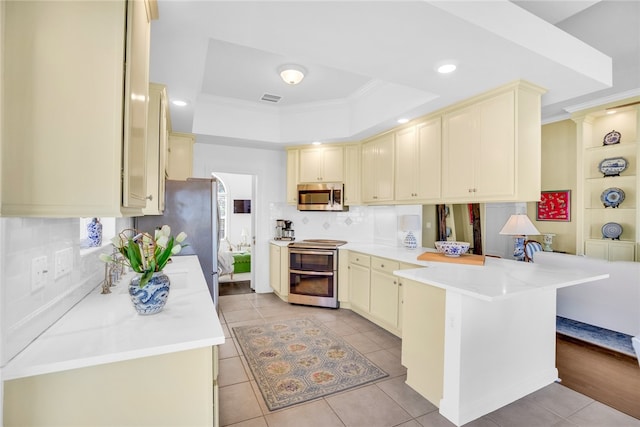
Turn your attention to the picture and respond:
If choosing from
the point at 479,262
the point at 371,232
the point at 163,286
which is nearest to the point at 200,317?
the point at 163,286

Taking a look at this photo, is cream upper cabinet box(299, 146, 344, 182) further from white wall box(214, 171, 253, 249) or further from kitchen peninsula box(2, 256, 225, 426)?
kitchen peninsula box(2, 256, 225, 426)

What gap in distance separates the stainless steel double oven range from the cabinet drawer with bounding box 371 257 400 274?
719 millimetres

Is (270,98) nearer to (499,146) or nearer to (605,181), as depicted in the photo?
(499,146)

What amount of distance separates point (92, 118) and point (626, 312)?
14.9 feet

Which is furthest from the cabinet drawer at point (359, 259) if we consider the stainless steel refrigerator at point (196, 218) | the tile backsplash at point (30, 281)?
the tile backsplash at point (30, 281)

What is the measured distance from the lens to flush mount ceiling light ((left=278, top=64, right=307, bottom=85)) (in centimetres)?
306

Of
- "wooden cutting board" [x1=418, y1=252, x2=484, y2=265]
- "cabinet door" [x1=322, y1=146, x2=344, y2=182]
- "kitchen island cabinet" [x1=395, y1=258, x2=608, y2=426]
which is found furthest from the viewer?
"cabinet door" [x1=322, y1=146, x2=344, y2=182]

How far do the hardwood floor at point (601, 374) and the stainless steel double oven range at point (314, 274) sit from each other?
2.52 metres

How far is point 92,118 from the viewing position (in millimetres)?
959

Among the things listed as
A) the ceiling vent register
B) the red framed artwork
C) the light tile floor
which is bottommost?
the light tile floor

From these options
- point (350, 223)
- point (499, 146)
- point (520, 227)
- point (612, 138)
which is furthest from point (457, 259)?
point (612, 138)

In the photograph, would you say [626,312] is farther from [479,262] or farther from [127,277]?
[127,277]

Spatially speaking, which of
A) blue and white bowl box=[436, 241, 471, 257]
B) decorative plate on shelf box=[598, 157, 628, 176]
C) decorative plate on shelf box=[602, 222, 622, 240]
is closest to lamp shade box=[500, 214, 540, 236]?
decorative plate on shelf box=[602, 222, 622, 240]

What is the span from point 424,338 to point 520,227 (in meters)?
2.76
